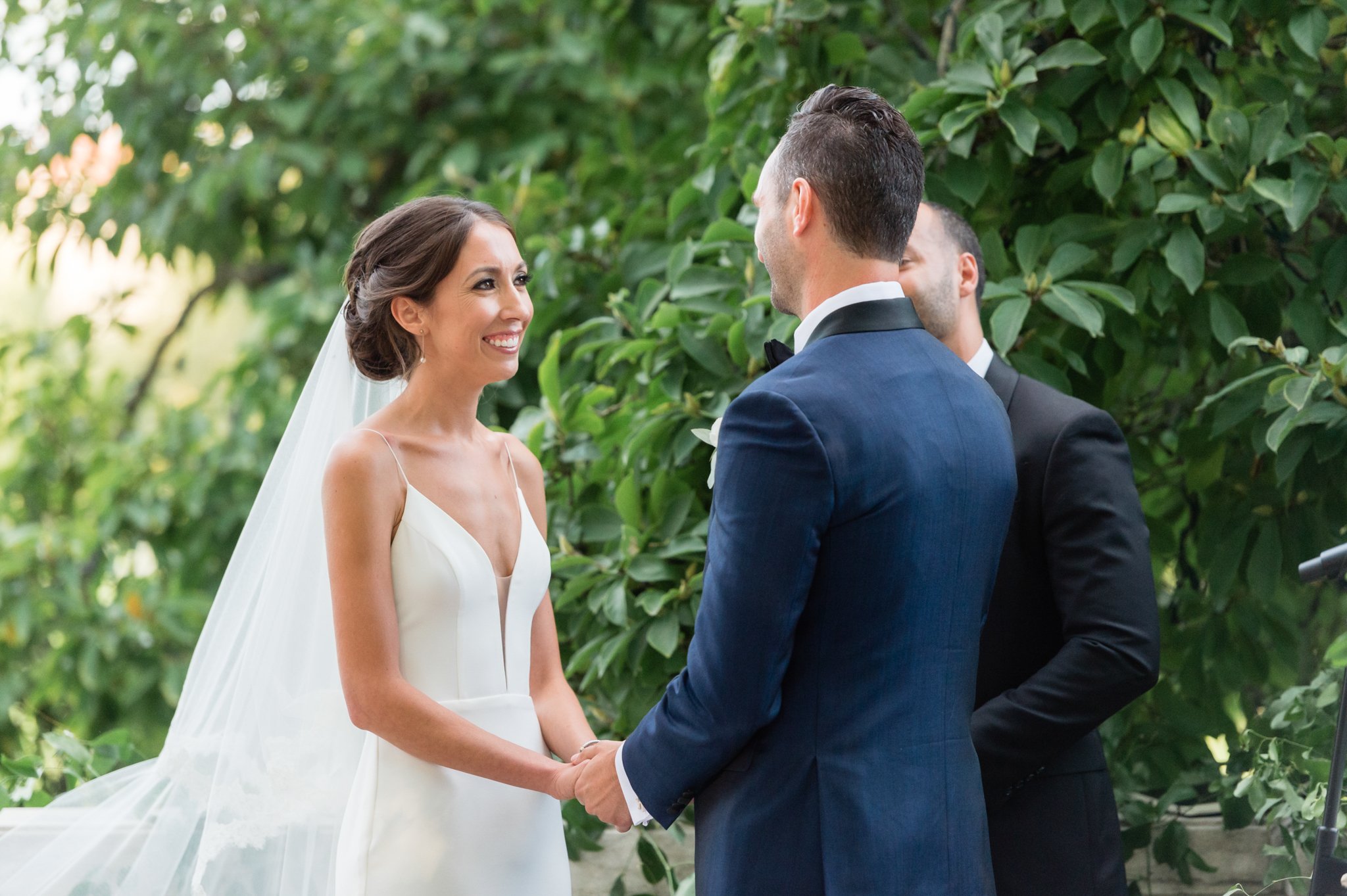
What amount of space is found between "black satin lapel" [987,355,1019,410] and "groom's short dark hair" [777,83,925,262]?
0.49m

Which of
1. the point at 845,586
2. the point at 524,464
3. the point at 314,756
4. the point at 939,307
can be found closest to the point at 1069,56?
the point at 939,307

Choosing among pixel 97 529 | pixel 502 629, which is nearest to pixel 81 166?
pixel 97 529

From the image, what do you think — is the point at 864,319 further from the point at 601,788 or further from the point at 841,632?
the point at 601,788

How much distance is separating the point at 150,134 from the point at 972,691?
13.3 ft

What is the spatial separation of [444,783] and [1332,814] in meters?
1.25

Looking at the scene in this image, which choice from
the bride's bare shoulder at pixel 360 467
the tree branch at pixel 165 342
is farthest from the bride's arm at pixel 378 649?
the tree branch at pixel 165 342

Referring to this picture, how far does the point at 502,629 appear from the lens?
6.39 feet

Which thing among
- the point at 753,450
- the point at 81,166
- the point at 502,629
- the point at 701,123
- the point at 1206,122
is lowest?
the point at 502,629

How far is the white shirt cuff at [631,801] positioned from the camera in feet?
5.22

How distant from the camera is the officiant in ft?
5.87

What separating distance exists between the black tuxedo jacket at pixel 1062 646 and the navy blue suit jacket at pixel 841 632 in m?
0.33

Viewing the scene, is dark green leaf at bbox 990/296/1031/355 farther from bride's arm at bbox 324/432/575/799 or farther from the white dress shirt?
bride's arm at bbox 324/432/575/799

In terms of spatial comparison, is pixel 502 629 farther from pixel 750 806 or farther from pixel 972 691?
pixel 972 691

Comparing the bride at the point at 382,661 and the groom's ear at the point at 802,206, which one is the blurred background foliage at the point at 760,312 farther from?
the groom's ear at the point at 802,206
